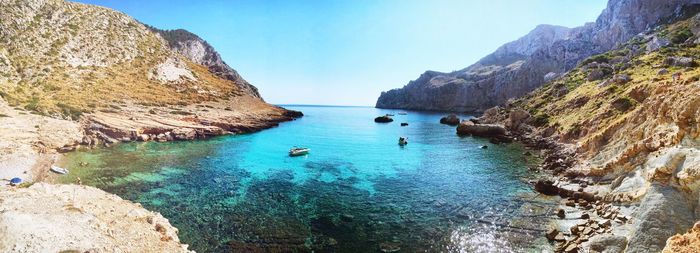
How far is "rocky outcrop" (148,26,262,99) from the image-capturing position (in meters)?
146

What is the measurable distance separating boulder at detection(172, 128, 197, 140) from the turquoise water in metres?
9.07

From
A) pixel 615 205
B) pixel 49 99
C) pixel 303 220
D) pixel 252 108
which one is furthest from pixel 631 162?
pixel 252 108

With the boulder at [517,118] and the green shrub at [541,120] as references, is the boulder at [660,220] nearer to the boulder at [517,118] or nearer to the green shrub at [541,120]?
the green shrub at [541,120]

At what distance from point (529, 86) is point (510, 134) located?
454ft

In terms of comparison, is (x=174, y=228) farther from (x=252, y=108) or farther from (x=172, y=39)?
(x=172, y=39)

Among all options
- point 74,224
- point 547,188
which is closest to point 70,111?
point 74,224

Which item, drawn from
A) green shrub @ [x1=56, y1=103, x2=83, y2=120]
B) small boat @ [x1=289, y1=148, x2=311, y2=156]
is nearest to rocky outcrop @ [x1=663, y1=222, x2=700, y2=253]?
small boat @ [x1=289, y1=148, x2=311, y2=156]

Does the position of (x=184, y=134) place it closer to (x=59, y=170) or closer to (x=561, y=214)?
(x=59, y=170)

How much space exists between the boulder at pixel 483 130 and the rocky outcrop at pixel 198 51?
9247cm

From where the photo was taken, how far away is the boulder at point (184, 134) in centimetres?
7156

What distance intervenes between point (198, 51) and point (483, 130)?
131 m

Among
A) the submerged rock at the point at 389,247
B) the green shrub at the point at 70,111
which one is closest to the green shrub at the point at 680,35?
the submerged rock at the point at 389,247

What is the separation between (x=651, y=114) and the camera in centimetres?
3406

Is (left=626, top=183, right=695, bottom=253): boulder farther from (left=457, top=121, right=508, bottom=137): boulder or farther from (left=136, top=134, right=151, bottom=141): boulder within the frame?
(left=136, top=134, right=151, bottom=141): boulder
